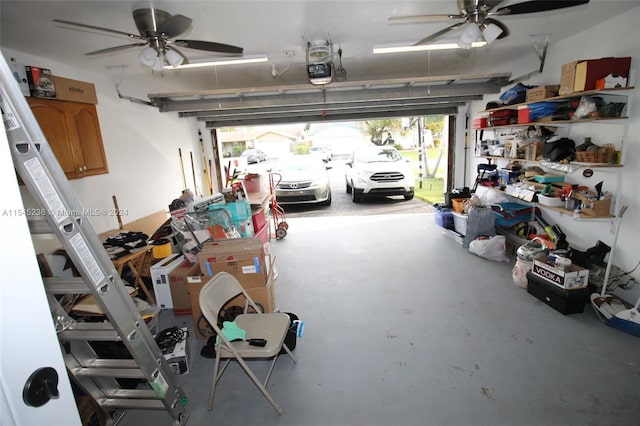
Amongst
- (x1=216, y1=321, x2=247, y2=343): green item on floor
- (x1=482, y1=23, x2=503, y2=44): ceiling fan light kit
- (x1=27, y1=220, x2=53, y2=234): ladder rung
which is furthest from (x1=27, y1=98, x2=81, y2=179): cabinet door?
(x1=482, y1=23, x2=503, y2=44): ceiling fan light kit

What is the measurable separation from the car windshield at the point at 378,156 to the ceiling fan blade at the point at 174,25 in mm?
5878

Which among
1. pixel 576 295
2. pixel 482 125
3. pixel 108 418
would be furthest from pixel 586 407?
pixel 482 125

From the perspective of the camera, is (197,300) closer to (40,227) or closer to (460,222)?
(40,227)

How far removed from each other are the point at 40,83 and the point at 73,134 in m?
0.56

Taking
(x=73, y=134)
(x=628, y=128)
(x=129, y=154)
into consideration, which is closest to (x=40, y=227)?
(x=73, y=134)

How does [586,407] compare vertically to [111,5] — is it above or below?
below

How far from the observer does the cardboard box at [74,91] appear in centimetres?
321

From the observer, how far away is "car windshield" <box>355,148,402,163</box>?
7.79 metres

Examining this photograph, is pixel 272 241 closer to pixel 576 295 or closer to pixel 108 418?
pixel 108 418

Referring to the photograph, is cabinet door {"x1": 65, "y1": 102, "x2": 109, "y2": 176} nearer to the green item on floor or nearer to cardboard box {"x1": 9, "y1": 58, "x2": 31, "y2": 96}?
cardboard box {"x1": 9, "y1": 58, "x2": 31, "y2": 96}

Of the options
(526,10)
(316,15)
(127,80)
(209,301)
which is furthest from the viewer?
(127,80)

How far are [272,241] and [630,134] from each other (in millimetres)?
4594

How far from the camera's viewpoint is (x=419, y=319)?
287 centimetres

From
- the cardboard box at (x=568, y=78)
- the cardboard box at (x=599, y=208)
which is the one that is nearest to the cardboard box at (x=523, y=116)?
the cardboard box at (x=568, y=78)
